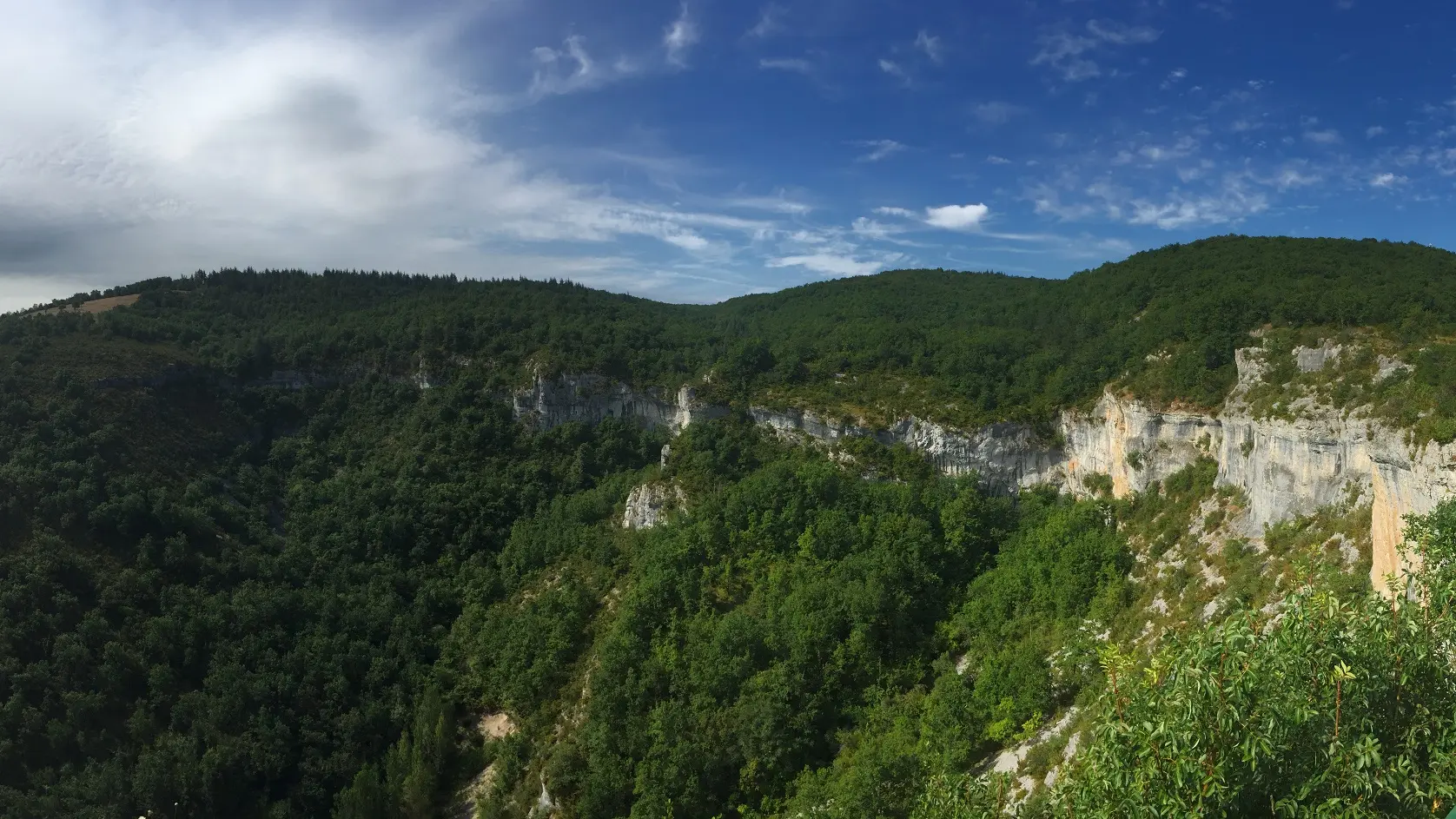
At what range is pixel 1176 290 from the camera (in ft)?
160

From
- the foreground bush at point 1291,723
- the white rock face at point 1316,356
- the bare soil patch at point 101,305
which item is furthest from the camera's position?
the bare soil patch at point 101,305

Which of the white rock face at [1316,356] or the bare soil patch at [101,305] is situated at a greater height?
the bare soil patch at [101,305]

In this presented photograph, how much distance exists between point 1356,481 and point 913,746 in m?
18.2

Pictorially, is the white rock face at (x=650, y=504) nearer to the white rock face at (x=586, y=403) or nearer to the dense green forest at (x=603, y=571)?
the dense green forest at (x=603, y=571)

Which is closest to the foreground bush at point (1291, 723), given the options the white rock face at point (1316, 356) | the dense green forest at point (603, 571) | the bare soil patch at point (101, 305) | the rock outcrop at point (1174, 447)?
the dense green forest at point (603, 571)

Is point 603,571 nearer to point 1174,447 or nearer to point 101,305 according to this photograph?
point 1174,447

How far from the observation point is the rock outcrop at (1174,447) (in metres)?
22.2

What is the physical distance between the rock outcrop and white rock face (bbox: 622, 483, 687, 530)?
0.28ft

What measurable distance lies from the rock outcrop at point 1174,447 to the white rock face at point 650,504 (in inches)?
3.4

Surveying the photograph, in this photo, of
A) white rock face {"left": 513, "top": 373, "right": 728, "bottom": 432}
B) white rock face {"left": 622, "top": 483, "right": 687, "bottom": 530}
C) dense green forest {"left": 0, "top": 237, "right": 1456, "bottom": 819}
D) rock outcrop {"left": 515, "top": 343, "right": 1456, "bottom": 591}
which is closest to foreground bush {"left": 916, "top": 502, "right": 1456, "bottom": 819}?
dense green forest {"left": 0, "top": 237, "right": 1456, "bottom": 819}

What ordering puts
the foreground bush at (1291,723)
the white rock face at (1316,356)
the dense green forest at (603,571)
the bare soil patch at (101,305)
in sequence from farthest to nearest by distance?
the bare soil patch at (101,305) < the white rock face at (1316,356) < the dense green forest at (603,571) < the foreground bush at (1291,723)

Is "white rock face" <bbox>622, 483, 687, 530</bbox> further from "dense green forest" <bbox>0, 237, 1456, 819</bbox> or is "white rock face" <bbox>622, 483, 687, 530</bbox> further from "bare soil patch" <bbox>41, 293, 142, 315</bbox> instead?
"bare soil patch" <bbox>41, 293, 142, 315</bbox>

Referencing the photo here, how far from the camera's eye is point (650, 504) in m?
49.3

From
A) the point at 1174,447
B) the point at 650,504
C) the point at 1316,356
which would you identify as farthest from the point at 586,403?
the point at 1316,356
